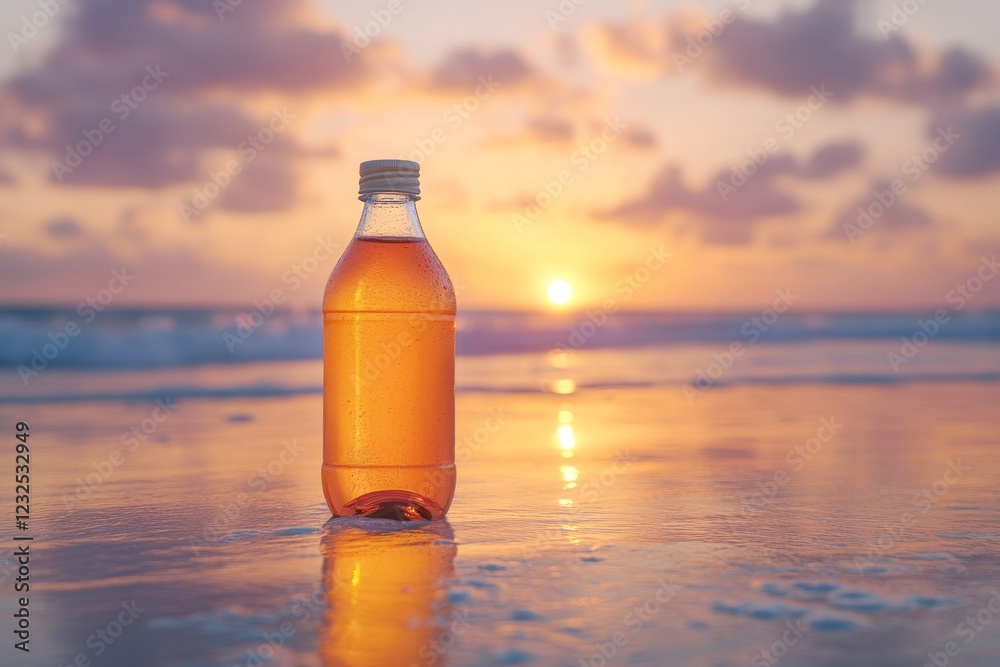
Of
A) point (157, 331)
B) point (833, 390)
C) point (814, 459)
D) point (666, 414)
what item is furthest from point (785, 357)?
point (814, 459)

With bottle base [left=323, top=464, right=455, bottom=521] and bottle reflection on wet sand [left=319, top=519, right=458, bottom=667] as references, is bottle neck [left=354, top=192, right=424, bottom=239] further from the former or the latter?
bottle reflection on wet sand [left=319, top=519, right=458, bottom=667]

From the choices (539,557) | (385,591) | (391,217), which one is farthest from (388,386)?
(385,591)

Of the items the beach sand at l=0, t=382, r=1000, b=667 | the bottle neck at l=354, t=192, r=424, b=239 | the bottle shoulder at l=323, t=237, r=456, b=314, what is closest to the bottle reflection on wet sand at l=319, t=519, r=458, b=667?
the beach sand at l=0, t=382, r=1000, b=667

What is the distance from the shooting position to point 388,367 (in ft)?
7.82

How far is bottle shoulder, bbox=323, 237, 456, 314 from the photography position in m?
2.40

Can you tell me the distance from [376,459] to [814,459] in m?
1.74

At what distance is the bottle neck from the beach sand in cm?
71

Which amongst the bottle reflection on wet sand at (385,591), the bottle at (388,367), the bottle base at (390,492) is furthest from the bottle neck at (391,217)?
the bottle reflection on wet sand at (385,591)

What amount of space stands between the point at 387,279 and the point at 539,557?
815mm

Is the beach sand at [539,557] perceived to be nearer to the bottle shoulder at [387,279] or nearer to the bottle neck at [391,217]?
the bottle shoulder at [387,279]

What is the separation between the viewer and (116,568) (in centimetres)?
190

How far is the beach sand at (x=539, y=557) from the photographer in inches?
56.9

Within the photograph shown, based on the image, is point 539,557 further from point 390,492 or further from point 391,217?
point 391,217

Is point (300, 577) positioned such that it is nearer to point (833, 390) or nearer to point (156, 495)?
point (156, 495)
